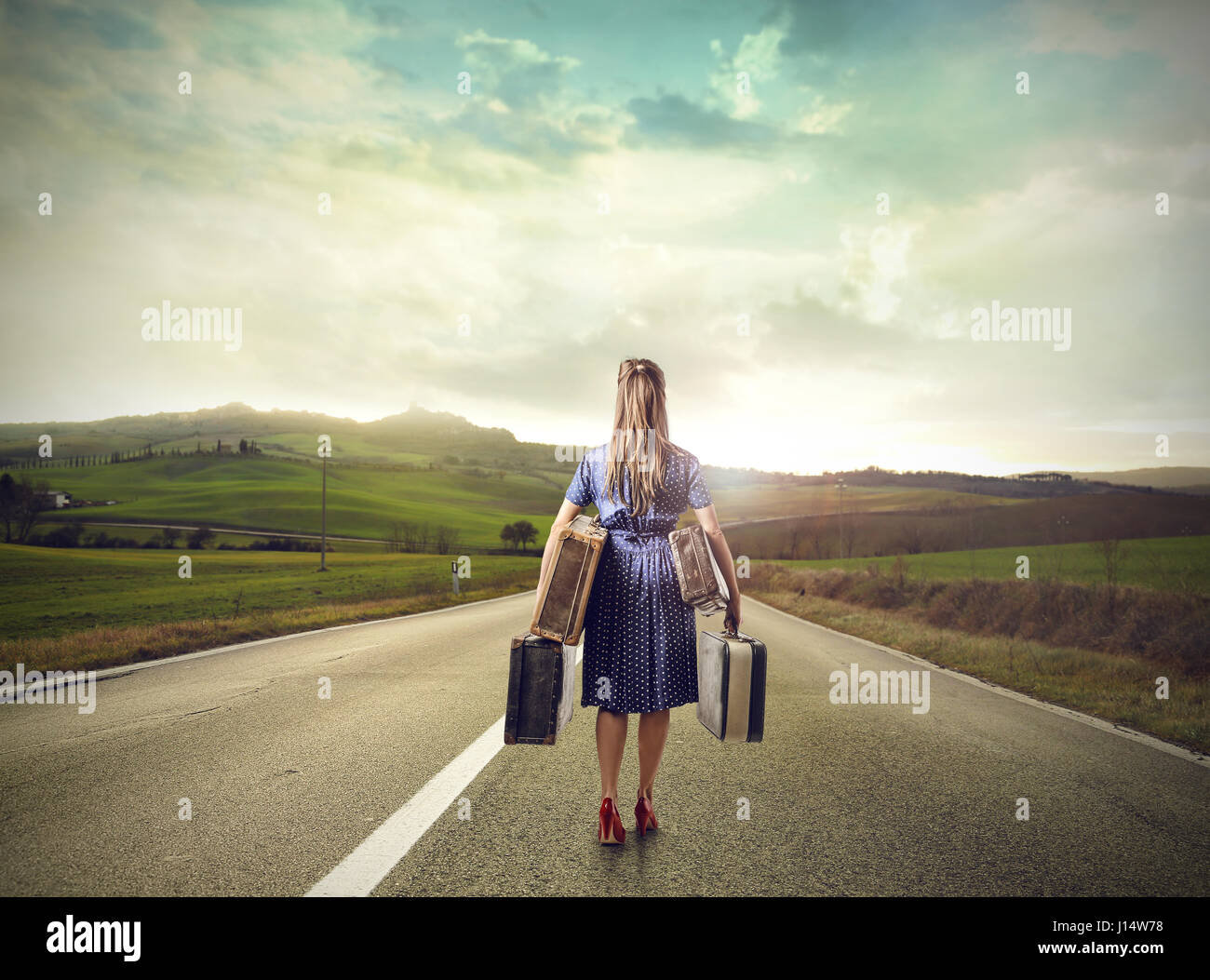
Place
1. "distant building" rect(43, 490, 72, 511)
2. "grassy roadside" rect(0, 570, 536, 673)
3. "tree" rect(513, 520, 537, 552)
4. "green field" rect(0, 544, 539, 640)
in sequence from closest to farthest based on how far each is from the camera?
"grassy roadside" rect(0, 570, 536, 673) < "green field" rect(0, 544, 539, 640) < "tree" rect(513, 520, 537, 552) < "distant building" rect(43, 490, 72, 511)

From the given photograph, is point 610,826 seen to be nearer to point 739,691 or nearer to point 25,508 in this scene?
point 739,691

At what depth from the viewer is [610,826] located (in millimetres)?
3242

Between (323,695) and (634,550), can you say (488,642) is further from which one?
(634,550)

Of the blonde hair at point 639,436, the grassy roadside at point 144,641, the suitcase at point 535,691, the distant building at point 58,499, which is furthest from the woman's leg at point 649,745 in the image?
the distant building at point 58,499

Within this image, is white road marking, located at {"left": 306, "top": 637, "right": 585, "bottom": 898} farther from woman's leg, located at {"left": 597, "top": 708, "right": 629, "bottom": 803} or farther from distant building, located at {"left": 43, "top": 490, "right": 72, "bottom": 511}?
distant building, located at {"left": 43, "top": 490, "right": 72, "bottom": 511}

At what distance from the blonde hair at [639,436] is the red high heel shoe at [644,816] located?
58.2 inches

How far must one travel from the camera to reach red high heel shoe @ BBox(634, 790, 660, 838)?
11.2ft

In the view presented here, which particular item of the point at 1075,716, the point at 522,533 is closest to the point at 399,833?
the point at 1075,716

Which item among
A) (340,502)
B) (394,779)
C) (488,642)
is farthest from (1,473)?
(394,779)

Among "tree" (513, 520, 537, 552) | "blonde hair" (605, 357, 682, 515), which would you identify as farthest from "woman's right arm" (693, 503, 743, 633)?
"tree" (513, 520, 537, 552)

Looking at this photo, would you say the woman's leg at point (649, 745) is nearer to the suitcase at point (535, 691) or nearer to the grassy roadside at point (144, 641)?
the suitcase at point (535, 691)

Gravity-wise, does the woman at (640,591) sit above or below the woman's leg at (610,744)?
above

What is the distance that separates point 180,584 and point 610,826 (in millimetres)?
42771

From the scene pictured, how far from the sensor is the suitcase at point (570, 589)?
3.25 metres
